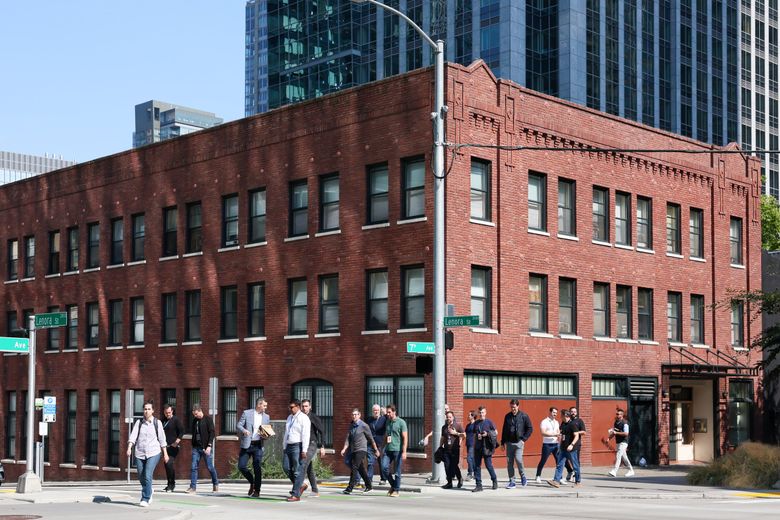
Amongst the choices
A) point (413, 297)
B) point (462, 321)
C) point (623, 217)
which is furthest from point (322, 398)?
point (623, 217)

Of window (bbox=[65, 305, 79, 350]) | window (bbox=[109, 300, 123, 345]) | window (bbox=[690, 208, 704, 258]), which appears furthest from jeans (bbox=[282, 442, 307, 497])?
window (bbox=[65, 305, 79, 350])

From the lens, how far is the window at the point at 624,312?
4019cm

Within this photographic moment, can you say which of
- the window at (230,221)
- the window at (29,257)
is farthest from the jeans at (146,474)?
the window at (29,257)

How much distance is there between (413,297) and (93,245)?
16.9 metres

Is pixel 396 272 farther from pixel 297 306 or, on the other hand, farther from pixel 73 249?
pixel 73 249

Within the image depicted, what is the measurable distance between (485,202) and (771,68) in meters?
102

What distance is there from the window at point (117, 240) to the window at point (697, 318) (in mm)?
20035

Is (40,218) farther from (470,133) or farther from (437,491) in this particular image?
(437,491)

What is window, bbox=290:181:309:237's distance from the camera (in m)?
38.6

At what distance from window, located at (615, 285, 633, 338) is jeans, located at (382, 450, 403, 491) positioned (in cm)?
1595

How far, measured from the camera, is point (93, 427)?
4625 centimetres

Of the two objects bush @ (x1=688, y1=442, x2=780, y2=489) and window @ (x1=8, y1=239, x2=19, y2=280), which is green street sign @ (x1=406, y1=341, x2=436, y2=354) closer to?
bush @ (x1=688, y1=442, x2=780, y2=489)

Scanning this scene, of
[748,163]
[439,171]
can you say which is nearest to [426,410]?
[439,171]

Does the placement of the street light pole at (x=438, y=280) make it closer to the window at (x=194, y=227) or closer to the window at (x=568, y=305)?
the window at (x=568, y=305)
